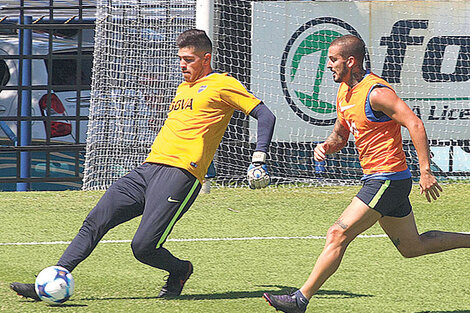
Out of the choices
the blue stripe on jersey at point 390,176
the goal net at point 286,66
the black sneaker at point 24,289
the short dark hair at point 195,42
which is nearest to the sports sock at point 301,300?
the blue stripe on jersey at point 390,176

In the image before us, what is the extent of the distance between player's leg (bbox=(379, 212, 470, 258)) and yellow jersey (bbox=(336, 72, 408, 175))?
37 cm

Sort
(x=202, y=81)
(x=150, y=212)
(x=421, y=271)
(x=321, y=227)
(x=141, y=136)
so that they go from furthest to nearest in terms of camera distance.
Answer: (x=141, y=136) → (x=321, y=227) → (x=421, y=271) → (x=202, y=81) → (x=150, y=212)

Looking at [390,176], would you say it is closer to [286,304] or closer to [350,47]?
[350,47]

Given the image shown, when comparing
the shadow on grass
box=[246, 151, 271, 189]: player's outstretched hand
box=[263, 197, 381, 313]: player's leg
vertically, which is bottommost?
the shadow on grass

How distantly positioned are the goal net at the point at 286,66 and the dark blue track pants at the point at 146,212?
6.47m

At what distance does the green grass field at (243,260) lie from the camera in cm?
570

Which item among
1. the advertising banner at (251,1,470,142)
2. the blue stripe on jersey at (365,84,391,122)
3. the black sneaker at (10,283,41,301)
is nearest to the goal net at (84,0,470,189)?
the advertising banner at (251,1,470,142)

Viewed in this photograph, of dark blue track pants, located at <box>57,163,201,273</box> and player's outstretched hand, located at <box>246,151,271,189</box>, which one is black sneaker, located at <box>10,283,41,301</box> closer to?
dark blue track pants, located at <box>57,163,201,273</box>

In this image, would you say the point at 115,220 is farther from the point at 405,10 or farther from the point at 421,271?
the point at 405,10

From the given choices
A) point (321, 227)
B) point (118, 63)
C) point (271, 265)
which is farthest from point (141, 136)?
point (271, 265)

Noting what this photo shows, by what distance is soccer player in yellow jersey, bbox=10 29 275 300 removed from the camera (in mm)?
5539

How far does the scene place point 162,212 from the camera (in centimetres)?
555

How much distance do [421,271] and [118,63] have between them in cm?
679

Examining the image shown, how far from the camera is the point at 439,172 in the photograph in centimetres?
1273
